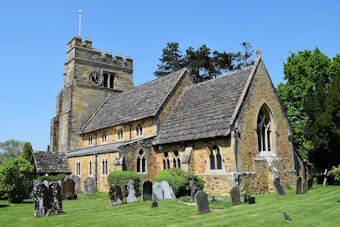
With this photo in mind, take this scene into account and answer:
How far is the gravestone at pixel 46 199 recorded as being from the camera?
47.5 ft

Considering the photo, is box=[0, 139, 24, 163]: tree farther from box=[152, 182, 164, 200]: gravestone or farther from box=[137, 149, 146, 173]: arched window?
box=[152, 182, 164, 200]: gravestone

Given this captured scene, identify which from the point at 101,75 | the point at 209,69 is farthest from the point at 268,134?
the point at 209,69

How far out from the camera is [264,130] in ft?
73.5

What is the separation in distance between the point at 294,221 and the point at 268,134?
12723mm

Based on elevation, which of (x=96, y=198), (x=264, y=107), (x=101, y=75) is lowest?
(x=96, y=198)

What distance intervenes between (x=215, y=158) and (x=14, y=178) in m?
13.8

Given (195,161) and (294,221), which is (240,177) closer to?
(195,161)

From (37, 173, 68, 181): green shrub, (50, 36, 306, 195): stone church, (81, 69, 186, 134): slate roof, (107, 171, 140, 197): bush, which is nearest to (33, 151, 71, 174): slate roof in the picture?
(50, 36, 306, 195): stone church

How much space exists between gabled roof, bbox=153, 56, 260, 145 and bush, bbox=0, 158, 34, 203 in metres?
9.87

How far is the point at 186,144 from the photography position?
878 inches

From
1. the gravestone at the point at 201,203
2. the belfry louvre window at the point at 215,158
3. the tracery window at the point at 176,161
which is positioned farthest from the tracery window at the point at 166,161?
the gravestone at the point at 201,203

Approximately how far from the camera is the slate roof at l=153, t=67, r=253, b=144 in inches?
814

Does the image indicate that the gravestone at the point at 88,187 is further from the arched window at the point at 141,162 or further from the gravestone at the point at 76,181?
the arched window at the point at 141,162

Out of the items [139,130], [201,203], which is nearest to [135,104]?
[139,130]
